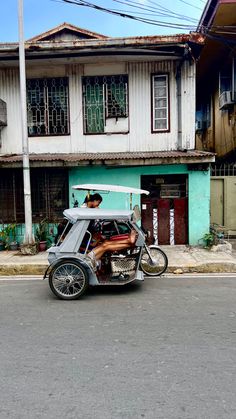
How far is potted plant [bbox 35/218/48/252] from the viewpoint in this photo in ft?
35.9

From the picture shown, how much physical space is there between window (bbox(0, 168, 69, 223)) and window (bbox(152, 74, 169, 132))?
3.67 metres

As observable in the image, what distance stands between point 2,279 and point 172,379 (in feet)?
18.4

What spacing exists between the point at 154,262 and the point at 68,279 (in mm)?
2159

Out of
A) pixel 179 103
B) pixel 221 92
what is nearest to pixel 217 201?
pixel 179 103

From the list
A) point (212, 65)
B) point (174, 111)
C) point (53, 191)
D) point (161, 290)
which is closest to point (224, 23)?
point (212, 65)

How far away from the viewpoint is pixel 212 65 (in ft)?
52.2

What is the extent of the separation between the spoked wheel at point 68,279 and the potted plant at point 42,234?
481cm

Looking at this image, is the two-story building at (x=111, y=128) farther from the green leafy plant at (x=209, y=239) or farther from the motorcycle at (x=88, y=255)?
the motorcycle at (x=88, y=255)

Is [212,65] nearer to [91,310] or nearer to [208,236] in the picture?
[208,236]

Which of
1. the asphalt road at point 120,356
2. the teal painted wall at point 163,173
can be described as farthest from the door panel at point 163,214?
the asphalt road at point 120,356

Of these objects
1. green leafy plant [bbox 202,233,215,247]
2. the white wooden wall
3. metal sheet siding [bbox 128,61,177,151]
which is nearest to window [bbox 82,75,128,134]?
the white wooden wall

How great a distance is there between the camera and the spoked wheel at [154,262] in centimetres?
758

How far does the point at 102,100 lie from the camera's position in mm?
12031

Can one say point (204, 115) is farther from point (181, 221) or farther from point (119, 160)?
point (119, 160)
